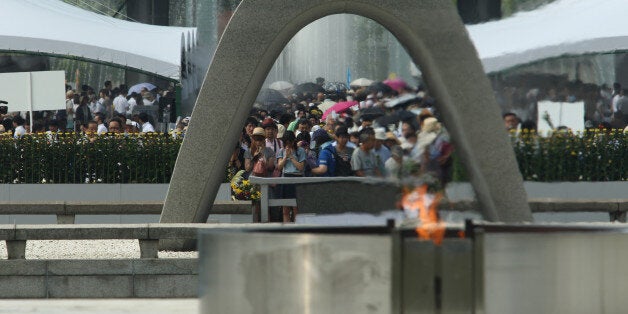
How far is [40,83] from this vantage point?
1053 inches

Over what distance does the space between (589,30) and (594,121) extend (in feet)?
13.0

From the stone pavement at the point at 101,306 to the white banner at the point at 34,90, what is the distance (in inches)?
483

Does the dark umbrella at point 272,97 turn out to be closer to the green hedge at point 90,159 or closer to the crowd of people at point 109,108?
the crowd of people at point 109,108

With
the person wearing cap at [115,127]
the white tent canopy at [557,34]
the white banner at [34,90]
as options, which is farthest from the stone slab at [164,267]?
the white tent canopy at [557,34]

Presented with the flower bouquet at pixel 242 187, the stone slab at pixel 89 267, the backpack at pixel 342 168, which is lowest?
the stone slab at pixel 89 267

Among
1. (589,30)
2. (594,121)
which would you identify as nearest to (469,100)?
(594,121)

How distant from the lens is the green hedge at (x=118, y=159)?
24453mm

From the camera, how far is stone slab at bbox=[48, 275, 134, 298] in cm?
1480

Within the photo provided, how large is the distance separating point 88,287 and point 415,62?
4.11 m

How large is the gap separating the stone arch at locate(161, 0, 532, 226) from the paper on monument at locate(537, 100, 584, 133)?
6.51 feet

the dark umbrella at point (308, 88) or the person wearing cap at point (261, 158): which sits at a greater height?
the dark umbrella at point (308, 88)

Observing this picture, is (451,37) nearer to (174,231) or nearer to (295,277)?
(174,231)

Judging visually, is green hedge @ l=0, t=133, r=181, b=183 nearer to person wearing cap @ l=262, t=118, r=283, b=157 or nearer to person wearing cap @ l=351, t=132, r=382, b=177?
person wearing cap @ l=262, t=118, r=283, b=157

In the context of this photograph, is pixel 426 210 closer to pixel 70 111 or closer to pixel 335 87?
pixel 335 87
